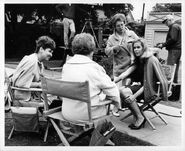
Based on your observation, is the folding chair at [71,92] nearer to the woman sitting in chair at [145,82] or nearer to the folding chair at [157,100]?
the woman sitting in chair at [145,82]

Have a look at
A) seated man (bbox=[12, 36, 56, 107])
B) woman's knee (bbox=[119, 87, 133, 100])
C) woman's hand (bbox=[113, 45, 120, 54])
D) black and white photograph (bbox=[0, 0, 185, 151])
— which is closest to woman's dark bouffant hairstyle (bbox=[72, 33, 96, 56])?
black and white photograph (bbox=[0, 0, 185, 151])

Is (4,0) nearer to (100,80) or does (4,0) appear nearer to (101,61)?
(100,80)

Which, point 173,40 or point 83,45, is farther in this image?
point 173,40

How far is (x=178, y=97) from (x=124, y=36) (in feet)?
6.54

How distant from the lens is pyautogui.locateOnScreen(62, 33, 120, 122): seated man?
2.72 metres

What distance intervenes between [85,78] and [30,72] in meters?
0.94

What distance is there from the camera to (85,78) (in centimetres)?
271

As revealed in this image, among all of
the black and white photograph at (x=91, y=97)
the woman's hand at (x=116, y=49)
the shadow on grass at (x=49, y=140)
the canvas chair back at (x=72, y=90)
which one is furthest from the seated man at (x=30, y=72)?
the woman's hand at (x=116, y=49)

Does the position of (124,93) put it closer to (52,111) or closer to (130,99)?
(130,99)

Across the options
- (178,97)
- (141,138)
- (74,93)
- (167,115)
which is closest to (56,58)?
(178,97)

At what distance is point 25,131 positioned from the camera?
3.39 metres

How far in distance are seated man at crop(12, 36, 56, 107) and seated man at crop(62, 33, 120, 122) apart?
68cm

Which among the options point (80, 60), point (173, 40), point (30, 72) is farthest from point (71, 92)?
point (173, 40)

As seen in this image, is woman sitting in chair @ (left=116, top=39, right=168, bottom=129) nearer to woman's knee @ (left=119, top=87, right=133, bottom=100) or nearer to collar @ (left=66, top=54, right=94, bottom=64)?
woman's knee @ (left=119, top=87, right=133, bottom=100)
